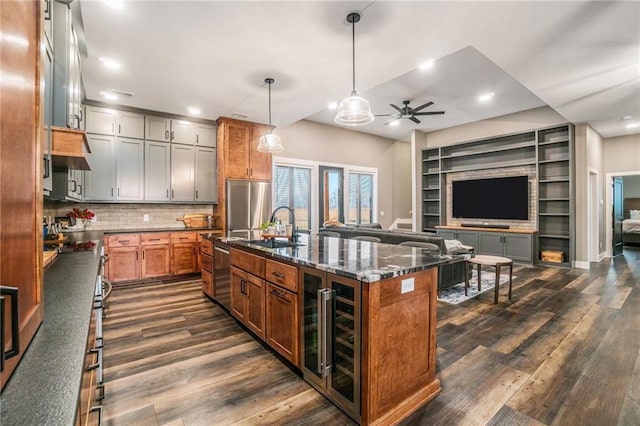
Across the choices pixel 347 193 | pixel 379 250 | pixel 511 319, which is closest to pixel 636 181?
pixel 347 193

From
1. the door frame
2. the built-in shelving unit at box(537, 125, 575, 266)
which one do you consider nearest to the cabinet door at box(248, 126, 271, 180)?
the built-in shelving unit at box(537, 125, 575, 266)

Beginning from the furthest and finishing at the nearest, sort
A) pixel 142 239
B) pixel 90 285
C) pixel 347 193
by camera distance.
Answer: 1. pixel 347 193
2. pixel 142 239
3. pixel 90 285

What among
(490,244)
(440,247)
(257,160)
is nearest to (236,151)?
(257,160)

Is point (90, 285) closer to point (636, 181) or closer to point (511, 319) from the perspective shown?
point (511, 319)

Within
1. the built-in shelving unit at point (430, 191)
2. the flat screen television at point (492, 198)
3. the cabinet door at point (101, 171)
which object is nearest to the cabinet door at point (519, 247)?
the flat screen television at point (492, 198)

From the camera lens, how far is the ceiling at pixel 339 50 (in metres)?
2.68

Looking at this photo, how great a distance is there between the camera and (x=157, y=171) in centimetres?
538

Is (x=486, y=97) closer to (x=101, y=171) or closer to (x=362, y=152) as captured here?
(x=362, y=152)

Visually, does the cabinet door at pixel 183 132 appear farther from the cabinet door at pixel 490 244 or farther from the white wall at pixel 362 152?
the cabinet door at pixel 490 244

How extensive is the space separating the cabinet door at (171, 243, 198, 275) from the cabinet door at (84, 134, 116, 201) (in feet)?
4.29

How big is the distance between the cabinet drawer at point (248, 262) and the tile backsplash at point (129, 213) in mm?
3237

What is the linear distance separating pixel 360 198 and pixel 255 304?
247 inches

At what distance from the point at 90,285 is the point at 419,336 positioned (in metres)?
1.87

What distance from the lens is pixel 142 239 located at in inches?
194
